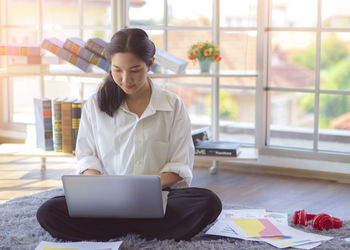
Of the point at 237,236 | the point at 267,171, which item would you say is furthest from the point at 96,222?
the point at 267,171

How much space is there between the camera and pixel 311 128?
3719mm

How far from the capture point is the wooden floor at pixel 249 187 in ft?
9.68

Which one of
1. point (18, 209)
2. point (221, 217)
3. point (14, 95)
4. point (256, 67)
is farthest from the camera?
point (14, 95)

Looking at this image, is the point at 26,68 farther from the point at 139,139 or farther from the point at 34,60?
the point at 139,139

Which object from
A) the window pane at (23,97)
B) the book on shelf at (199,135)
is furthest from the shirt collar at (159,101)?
the window pane at (23,97)

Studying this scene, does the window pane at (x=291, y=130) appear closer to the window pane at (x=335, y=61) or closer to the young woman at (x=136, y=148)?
the window pane at (x=335, y=61)

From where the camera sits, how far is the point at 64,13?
4176mm

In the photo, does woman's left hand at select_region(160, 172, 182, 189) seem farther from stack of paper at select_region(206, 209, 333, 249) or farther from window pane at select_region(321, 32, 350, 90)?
window pane at select_region(321, 32, 350, 90)

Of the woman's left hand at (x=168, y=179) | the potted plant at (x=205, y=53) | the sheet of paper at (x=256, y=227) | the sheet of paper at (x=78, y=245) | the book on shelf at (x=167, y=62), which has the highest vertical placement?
the potted plant at (x=205, y=53)

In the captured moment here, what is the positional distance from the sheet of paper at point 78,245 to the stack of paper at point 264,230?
44cm

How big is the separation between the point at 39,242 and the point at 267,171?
5.88ft

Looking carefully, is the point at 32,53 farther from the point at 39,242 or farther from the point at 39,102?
the point at 39,242

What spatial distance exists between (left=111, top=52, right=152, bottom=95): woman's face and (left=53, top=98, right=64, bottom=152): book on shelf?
1236mm

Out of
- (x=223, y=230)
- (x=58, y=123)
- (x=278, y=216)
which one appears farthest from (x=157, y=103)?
(x=58, y=123)
